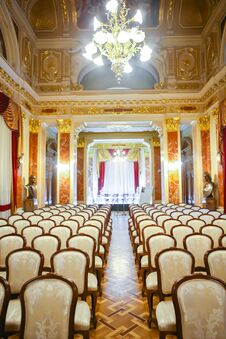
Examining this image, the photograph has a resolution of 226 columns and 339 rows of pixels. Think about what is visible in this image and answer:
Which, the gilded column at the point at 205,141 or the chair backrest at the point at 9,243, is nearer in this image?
the chair backrest at the point at 9,243

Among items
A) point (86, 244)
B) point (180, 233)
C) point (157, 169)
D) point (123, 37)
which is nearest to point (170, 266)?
point (86, 244)

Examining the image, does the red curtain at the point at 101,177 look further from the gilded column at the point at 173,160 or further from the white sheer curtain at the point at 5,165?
the white sheer curtain at the point at 5,165

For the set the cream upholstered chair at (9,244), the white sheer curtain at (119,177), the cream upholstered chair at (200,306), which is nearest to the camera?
the cream upholstered chair at (200,306)

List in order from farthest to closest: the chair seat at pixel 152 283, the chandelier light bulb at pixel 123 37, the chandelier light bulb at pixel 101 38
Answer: the chandelier light bulb at pixel 101 38 < the chandelier light bulb at pixel 123 37 < the chair seat at pixel 152 283

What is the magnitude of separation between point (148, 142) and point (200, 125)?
5709mm

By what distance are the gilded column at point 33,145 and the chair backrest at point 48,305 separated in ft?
A: 34.4

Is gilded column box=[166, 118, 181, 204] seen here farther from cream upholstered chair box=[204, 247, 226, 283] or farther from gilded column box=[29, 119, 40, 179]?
cream upholstered chair box=[204, 247, 226, 283]

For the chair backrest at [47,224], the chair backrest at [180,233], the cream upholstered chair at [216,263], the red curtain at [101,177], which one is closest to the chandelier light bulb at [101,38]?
the chair backrest at [47,224]

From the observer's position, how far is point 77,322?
94.3 inches

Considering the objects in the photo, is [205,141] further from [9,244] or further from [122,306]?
[9,244]

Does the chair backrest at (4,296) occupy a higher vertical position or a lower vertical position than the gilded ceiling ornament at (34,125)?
lower

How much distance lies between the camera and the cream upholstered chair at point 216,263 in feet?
9.62

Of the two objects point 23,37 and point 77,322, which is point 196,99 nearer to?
point 23,37

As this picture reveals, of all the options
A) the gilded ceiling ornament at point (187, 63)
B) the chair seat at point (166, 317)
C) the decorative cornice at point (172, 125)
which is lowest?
the chair seat at point (166, 317)
